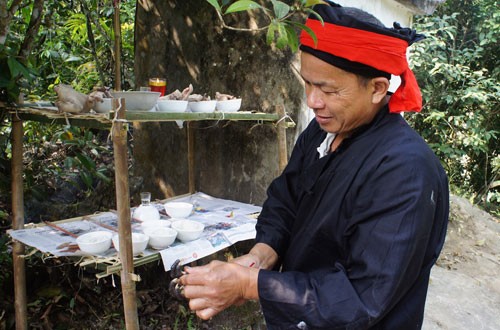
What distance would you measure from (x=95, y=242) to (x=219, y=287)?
1030 millimetres

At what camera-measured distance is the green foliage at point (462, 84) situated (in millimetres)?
6379

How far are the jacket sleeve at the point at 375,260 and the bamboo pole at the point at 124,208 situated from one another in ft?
2.85

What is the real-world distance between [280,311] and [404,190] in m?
0.48

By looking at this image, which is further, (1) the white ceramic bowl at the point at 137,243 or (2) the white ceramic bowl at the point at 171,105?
(2) the white ceramic bowl at the point at 171,105

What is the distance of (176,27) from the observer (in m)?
3.24

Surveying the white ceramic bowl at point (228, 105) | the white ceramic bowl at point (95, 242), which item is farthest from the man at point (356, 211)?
the white ceramic bowl at point (228, 105)

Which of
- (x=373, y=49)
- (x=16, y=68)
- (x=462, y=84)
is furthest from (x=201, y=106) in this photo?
(x=462, y=84)

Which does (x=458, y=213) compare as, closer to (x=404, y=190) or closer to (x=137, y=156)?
(x=137, y=156)

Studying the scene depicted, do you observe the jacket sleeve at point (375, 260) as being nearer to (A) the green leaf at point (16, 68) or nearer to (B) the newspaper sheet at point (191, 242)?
(B) the newspaper sheet at point (191, 242)

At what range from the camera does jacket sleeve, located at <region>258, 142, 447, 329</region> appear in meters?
1.07

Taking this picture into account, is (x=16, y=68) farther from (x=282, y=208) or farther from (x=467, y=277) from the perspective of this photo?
(x=467, y=277)

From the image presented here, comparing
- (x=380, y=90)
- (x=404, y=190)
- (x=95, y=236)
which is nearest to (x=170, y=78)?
(x=95, y=236)

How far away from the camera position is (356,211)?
1.18 m

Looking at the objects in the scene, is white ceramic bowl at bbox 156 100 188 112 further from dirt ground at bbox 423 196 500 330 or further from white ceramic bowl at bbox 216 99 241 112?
dirt ground at bbox 423 196 500 330
